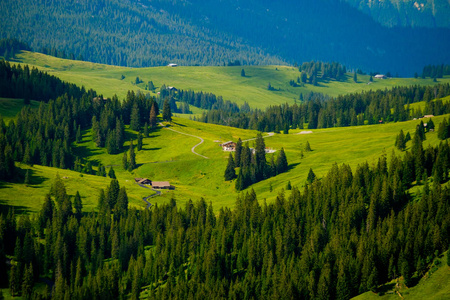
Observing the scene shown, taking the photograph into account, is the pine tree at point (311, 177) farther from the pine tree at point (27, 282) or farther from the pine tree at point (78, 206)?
the pine tree at point (27, 282)

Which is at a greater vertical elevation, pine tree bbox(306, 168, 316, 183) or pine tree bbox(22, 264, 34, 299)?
pine tree bbox(306, 168, 316, 183)

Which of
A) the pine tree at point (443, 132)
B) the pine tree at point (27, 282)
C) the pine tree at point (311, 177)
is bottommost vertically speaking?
the pine tree at point (27, 282)

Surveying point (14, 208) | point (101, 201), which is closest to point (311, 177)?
point (101, 201)

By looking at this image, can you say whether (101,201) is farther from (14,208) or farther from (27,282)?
(27,282)

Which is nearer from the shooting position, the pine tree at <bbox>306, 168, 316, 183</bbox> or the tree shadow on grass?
the tree shadow on grass

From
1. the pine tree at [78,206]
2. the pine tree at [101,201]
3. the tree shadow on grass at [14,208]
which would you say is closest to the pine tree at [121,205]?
the pine tree at [101,201]

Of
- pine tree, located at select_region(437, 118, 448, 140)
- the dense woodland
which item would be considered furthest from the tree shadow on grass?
pine tree, located at select_region(437, 118, 448, 140)

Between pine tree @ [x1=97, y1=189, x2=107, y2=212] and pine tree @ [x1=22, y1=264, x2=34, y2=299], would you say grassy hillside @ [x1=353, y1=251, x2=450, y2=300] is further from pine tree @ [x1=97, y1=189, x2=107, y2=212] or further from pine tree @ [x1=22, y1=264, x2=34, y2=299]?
pine tree @ [x1=97, y1=189, x2=107, y2=212]
